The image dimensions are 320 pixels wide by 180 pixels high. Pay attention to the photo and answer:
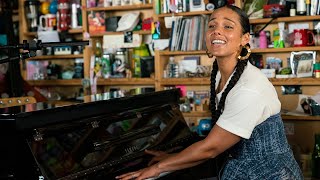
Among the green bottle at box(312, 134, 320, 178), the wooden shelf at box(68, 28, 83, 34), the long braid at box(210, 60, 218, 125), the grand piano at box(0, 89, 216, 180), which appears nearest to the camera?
the grand piano at box(0, 89, 216, 180)

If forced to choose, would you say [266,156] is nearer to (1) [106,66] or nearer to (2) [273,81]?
(2) [273,81]

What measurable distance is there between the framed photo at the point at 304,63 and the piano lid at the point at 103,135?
2002mm

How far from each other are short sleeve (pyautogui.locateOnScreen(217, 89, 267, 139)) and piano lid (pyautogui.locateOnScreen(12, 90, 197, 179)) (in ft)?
1.52

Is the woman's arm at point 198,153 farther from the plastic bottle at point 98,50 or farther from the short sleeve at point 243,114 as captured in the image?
the plastic bottle at point 98,50

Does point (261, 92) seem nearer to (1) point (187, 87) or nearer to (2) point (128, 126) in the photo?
(2) point (128, 126)

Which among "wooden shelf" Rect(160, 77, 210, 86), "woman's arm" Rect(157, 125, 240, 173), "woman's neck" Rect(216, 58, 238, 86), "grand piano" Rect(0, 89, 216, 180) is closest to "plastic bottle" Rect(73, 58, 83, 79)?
"wooden shelf" Rect(160, 77, 210, 86)

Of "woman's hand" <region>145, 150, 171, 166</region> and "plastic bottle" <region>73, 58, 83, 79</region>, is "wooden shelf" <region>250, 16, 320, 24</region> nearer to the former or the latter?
"plastic bottle" <region>73, 58, 83, 79</region>

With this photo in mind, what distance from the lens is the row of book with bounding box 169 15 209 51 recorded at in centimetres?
466

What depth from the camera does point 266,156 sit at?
6.98 feet

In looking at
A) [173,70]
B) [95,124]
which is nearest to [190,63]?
[173,70]

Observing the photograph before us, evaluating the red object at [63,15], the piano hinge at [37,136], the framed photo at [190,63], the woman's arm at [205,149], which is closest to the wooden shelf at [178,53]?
the framed photo at [190,63]

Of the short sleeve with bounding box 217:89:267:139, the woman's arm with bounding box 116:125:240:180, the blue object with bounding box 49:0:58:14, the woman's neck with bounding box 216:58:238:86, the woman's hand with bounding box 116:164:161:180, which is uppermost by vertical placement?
the blue object with bounding box 49:0:58:14

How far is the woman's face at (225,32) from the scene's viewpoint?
216 cm

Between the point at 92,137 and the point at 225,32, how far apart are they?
73 centimetres
